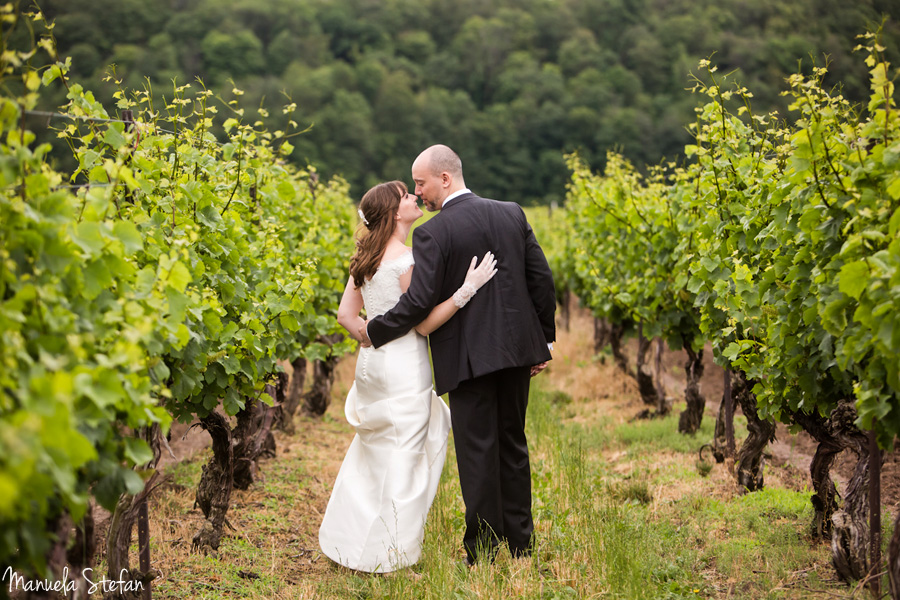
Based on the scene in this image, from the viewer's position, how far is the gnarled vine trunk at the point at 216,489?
442 centimetres

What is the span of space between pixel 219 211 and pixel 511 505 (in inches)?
91.7

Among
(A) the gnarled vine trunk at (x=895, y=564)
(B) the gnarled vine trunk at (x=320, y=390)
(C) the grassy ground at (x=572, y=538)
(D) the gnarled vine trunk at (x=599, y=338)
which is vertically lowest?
(C) the grassy ground at (x=572, y=538)

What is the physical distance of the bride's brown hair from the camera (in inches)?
166

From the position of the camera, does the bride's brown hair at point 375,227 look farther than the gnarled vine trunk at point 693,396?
No

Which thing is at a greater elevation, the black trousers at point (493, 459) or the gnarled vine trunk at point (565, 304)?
the gnarled vine trunk at point (565, 304)

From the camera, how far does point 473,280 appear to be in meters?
3.91

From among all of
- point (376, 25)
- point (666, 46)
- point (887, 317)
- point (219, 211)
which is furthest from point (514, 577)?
point (376, 25)

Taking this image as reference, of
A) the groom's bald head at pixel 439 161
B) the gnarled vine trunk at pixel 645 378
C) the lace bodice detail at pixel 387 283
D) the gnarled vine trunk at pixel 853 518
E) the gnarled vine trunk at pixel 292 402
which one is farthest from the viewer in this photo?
the gnarled vine trunk at pixel 645 378

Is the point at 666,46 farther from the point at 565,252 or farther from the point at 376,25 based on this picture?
the point at 565,252

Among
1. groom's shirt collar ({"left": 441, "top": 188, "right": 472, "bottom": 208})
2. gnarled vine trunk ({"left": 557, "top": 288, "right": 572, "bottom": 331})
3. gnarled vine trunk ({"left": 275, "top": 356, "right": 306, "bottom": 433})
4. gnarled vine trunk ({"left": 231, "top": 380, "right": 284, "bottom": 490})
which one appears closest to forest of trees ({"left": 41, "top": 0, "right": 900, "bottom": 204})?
gnarled vine trunk ({"left": 557, "top": 288, "right": 572, "bottom": 331})

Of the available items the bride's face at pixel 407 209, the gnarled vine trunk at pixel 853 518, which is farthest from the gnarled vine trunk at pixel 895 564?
the bride's face at pixel 407 209

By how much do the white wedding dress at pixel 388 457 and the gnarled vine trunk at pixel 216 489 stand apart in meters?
0.70

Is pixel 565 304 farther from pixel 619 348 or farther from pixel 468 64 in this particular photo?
pixel 468 64

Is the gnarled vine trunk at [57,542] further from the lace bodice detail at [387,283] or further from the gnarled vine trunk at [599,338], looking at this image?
the gnarled vine trunk at [599,338]
